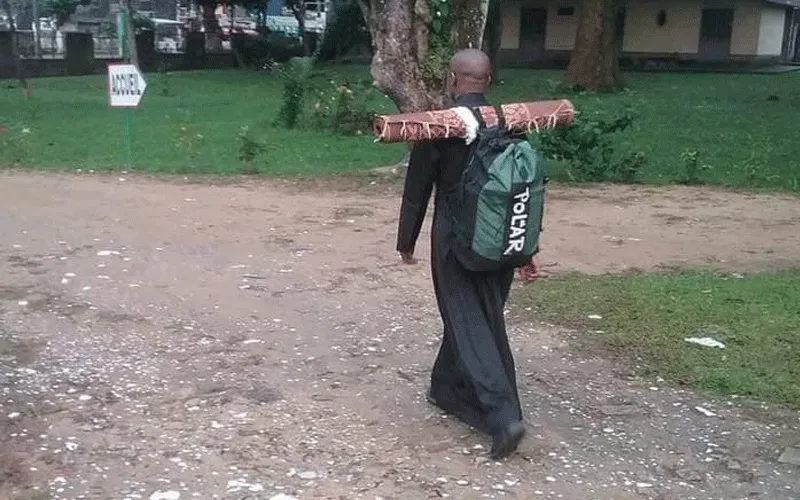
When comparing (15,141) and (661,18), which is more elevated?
(661,18)

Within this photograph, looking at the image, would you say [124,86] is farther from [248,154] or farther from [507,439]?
[507,439]

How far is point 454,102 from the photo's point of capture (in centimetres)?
430

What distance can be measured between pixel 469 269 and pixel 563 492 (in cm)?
95

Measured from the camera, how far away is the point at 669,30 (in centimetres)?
3788

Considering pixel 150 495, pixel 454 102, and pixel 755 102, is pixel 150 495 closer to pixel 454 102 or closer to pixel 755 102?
pixel 454 102

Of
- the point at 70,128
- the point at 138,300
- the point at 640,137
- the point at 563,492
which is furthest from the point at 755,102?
the point at 563,492

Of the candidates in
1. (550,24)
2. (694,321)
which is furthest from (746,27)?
(694,321)

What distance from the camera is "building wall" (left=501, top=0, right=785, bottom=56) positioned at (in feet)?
121

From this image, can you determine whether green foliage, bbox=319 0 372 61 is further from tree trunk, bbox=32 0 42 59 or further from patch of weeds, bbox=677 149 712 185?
patch of weeds, bbox=677 149 712 185

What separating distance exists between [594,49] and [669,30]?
14.3 meters

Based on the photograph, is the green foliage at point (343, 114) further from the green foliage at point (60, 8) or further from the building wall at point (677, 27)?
the building wall at point (677, 27)

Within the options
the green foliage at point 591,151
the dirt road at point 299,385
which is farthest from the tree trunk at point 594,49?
the dirt road at point 299,385

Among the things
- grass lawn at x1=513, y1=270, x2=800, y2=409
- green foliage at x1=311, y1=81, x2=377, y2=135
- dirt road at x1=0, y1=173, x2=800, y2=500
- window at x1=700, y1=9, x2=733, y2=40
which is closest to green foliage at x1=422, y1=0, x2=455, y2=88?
dirt road at x1=0, y1=173, x2=800, y2=500

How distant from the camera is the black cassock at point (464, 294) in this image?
4.21 m
